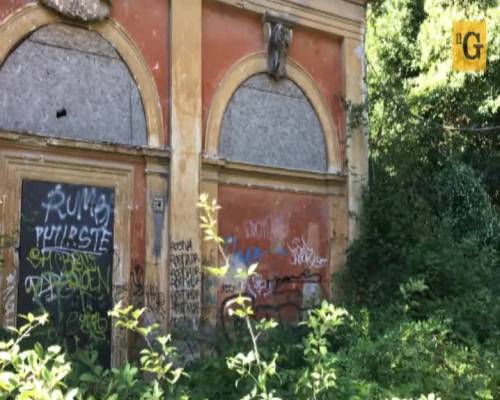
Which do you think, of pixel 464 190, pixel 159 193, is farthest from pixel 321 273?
pixel 464 190

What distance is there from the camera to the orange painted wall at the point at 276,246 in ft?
27.0

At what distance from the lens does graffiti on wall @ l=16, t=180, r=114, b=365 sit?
21.7 ft

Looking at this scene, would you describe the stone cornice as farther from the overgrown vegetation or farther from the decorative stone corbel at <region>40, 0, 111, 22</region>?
the decorative stone corbel at <region>40, 0, 111, 22</region>

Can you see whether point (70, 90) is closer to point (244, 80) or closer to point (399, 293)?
point (244, 80)

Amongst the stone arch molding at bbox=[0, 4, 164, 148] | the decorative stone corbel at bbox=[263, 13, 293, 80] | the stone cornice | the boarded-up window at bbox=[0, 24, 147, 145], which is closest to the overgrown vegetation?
the stone arch molding at bbox=[0, 4, 164, 148]

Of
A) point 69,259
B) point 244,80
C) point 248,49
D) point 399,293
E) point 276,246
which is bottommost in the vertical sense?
point 399,293

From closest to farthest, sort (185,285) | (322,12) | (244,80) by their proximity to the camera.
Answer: (185,285), (244,80), (322,12)

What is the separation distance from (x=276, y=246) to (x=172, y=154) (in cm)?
196

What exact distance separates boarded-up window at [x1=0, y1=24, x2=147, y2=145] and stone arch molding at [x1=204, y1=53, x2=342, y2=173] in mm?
955

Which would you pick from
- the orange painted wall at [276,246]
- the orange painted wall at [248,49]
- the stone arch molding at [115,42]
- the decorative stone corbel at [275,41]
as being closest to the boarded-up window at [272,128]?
the decorative stone corbel at [275,41]

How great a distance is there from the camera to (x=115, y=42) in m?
7.41

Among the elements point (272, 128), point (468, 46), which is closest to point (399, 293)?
point (272, 128)

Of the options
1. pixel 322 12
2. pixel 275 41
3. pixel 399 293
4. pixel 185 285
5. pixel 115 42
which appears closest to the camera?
pixel 115 42

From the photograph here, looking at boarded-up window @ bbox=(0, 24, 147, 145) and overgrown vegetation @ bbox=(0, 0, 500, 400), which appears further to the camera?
boarded-up window @ bbox=(0, 24, 147, 145)
